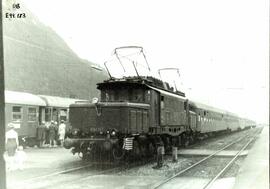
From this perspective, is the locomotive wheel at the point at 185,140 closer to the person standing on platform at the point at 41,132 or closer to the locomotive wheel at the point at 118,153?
the person standing on platform at the point at 41,132

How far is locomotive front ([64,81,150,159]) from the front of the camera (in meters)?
14.3

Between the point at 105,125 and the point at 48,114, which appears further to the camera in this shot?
the point at 48,114

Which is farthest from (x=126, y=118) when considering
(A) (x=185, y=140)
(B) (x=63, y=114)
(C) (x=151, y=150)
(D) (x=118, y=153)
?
(B) (x=63, y=114)

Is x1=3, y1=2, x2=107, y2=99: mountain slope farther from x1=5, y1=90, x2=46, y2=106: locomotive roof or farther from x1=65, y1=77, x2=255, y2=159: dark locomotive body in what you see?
x1=65, y1=77, x2=255, y2=159: dark locomotive body

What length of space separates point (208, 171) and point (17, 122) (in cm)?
947

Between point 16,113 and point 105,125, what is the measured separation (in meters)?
7.60

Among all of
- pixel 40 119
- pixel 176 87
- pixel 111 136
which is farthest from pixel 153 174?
pixel 40 119

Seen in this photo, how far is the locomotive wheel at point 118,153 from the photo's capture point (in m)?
14.7

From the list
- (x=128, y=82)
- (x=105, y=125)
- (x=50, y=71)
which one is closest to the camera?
(x=105, y=125)

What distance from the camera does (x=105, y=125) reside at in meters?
14.5

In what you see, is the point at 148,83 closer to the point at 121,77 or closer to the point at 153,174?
the point at 121,77

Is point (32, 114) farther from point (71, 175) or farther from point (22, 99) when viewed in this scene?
point (71, 175)

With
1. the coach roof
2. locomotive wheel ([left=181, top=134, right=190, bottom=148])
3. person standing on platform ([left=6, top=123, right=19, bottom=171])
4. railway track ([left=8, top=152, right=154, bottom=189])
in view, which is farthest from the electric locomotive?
the coach roof

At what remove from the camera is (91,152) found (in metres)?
14.9
